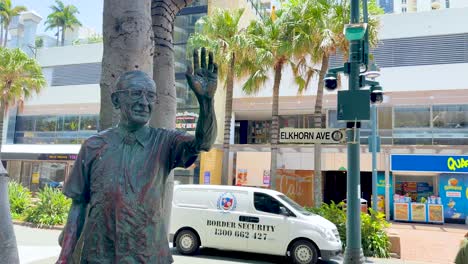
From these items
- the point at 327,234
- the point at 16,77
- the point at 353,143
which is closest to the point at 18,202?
the point at 16,77

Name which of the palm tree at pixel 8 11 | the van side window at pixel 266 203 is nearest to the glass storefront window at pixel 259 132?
the van side window at pixel 266 203

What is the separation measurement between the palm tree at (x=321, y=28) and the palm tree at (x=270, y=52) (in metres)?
0.54

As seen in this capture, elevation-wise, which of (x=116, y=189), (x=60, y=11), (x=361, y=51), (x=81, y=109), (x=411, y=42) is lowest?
(x=116, y=189)

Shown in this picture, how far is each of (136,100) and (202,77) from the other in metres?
0.37

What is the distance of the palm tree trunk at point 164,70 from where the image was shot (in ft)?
14.1

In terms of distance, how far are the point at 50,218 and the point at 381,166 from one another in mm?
15485

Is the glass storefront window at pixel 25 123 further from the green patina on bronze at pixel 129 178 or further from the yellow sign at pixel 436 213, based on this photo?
the green patina on bronze at pixel 129 178

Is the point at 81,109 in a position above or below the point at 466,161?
above

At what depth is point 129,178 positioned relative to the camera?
1.95m

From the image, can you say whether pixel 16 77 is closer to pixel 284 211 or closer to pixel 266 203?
pixel 266 203

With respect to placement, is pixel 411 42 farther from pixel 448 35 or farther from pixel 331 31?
pixel 331 31

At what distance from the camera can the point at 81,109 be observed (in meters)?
29.7

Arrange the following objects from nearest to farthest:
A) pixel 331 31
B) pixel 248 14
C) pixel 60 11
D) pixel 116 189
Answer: pixel 116 189 → pixel 331 31 → pixel 248 14 → pixel 60 11

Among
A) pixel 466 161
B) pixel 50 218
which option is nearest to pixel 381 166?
pixel 466 161
